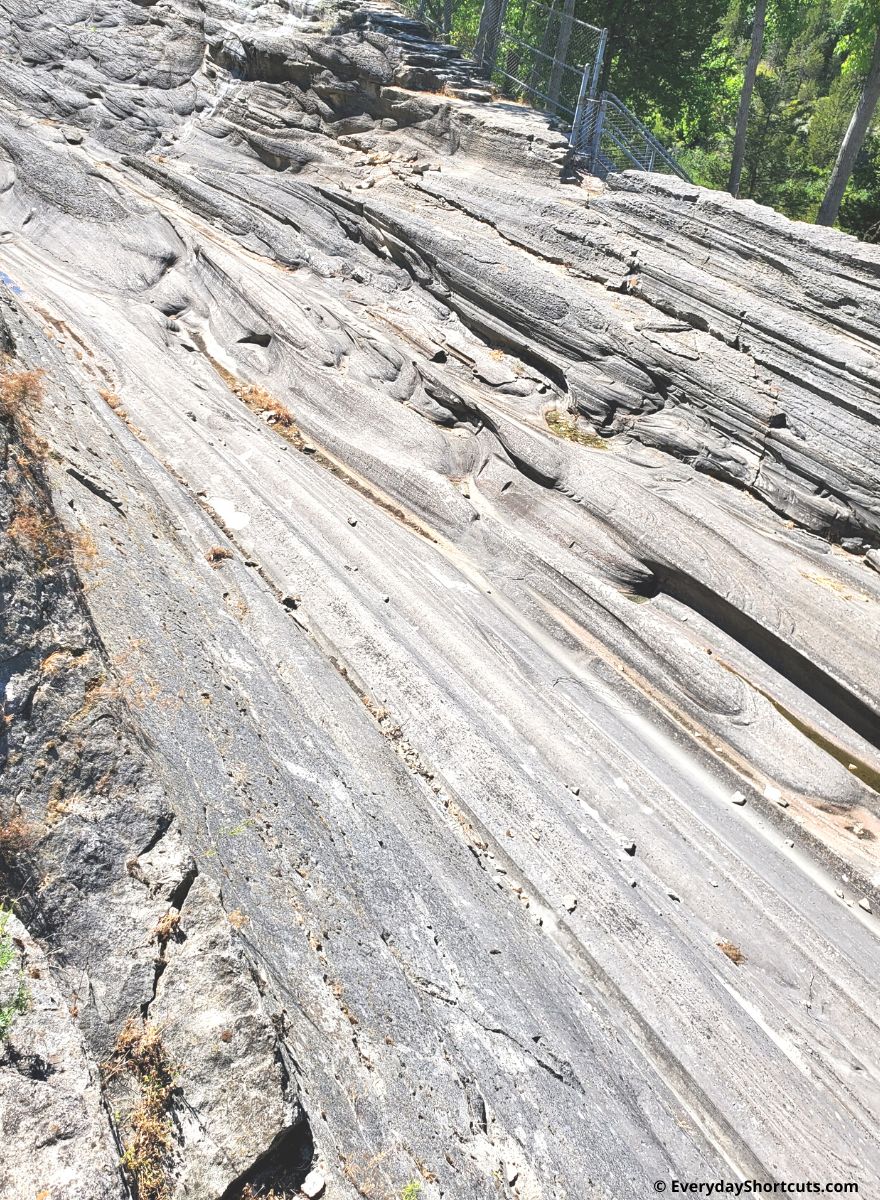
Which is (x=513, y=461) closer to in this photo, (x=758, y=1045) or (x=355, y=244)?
(x=355, y=244)

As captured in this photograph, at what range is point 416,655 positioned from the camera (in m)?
10.8

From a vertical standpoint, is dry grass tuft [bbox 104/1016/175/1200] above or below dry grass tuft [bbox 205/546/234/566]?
below

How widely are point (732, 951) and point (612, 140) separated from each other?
21520 mm

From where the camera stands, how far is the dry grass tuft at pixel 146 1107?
185 inches

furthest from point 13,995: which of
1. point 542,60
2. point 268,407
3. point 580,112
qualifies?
point 542,60

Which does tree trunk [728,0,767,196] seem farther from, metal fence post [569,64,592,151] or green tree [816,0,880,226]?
metal fence post [569,64,592,151]

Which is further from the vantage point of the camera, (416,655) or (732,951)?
(416,655)

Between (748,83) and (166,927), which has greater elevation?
(748,83)

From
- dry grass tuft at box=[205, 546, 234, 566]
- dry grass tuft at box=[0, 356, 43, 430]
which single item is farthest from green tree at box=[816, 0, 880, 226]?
dry grass tuft at box=[0, 356, 43, 430]

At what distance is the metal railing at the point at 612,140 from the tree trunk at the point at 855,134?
4.10 m

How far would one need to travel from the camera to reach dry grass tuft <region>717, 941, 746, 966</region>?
8.75m

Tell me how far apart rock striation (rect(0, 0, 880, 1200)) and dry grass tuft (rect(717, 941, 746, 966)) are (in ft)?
0.09

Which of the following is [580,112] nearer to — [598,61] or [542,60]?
[598,61]

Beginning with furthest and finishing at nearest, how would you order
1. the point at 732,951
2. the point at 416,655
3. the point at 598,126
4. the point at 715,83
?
the point at 715,83, the point at 598,126, the point at 416,655, the point at 732,951
